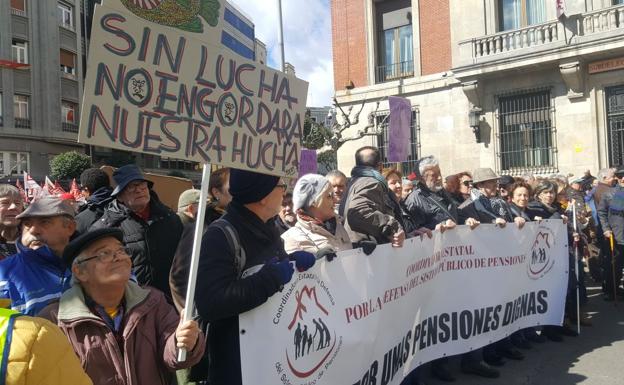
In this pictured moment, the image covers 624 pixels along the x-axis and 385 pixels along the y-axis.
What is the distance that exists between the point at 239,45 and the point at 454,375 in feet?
Result: 11.1

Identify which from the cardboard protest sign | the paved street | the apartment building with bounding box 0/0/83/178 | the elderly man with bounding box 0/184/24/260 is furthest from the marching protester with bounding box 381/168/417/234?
the apartment building with bounding box 0/0/83/178

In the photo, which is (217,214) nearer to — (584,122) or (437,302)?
(437,302)

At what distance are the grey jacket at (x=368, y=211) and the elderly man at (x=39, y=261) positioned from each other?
2151 mm

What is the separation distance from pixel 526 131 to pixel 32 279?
15238mm

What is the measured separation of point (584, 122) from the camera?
14625 mm

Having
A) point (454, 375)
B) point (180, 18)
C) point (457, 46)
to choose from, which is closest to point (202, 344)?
point (180, 18)

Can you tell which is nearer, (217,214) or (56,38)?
(217,214)

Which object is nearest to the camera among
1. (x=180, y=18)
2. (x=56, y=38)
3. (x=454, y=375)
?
(x=180, y=18)

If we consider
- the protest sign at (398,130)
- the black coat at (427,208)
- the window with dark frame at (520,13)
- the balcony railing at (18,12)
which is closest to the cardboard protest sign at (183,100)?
the black coat at (427,208)

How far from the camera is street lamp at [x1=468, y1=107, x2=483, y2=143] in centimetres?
1611

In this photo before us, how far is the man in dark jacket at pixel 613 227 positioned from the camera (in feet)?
23.8

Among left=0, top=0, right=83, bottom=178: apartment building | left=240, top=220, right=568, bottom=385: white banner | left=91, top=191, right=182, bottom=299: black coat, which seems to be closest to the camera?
left=240, top=220, right=568, bottom=385: white banner

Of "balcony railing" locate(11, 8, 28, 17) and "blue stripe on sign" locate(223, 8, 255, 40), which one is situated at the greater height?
"balcony railing" locate(11, 8, 28, 17)

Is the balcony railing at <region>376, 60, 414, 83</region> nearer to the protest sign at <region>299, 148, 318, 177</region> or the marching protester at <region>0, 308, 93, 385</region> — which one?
the protest sign at <region>299, 148, 318, 177</region>
